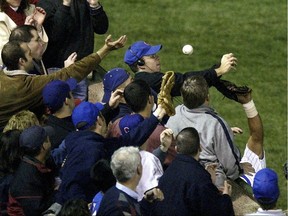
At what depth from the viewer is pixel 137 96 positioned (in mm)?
12008

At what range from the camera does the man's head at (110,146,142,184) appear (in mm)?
10547

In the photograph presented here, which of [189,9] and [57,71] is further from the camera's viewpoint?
[189,9]

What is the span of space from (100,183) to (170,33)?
11688 millimetres

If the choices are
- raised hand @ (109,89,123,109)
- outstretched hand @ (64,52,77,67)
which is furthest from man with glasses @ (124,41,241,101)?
raised hand @ (109,89,123,109)

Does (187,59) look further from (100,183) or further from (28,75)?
(100,183)

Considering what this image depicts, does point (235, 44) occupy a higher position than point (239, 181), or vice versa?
point (239, 181)

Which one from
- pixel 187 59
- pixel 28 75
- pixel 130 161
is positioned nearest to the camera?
pixel 130 161

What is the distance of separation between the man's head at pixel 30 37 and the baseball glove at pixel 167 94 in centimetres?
128

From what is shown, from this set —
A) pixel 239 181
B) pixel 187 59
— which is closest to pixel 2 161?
pixel 239 181

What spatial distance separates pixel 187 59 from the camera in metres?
21.9

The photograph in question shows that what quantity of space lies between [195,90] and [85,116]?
111 cm

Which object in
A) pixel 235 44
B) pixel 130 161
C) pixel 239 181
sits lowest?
pixel 235 44

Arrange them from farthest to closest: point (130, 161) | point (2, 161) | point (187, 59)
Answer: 1. point (187, 59)
2. point (2, 161)
3. point (130, 161)

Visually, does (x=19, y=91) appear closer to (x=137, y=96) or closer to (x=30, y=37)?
(x=30, y=37)
